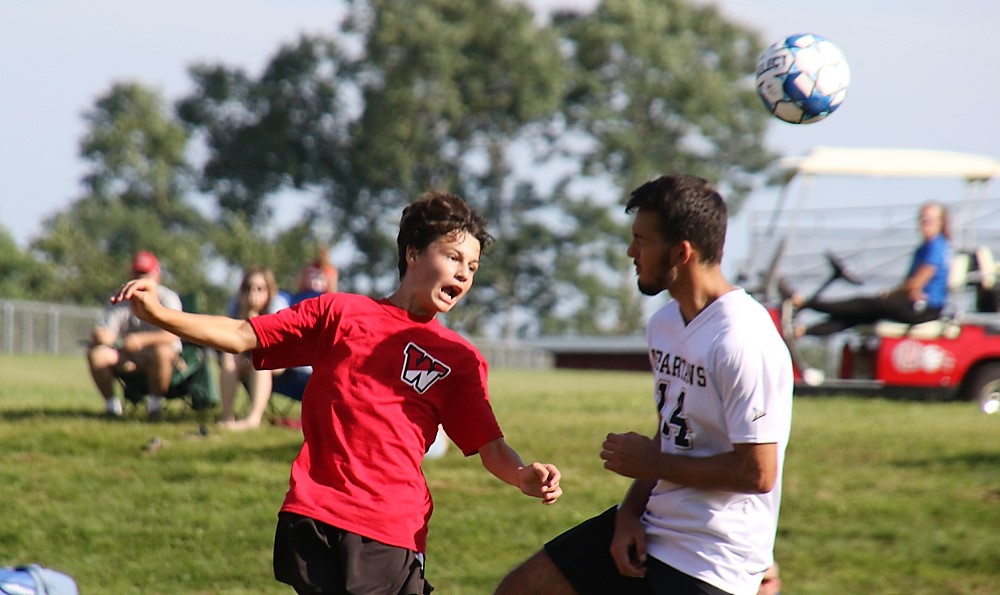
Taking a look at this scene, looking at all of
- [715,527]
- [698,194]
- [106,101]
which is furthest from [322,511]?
[106,101]

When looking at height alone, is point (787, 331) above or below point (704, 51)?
below

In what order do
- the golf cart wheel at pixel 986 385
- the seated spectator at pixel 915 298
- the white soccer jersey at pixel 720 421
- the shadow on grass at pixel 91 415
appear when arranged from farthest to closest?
the golf cart wheel at pixel 986 385, the seated spectator at pixel 915 298, the shadow on grass at pixel 91 415, the white soccer jersey at pixel 720 421

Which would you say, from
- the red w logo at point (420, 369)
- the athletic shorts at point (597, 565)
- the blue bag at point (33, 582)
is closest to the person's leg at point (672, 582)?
the athletic shorts at point (597, 565)

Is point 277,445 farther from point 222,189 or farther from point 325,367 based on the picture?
point 222,189

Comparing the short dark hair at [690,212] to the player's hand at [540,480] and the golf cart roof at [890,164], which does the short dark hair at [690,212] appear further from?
the golf cart roof at [890,164]

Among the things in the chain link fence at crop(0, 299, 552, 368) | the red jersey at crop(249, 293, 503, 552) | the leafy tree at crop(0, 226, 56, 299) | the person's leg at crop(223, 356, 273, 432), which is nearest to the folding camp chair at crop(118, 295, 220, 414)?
the person's leg at crop(223, 356, 273, 432)

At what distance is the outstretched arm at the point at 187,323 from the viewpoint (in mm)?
3924

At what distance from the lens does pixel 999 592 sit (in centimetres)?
756

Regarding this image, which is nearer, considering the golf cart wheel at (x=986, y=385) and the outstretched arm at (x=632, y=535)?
the outstretched arm at (x=632, y=535)

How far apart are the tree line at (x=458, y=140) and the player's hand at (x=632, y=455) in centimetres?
4123

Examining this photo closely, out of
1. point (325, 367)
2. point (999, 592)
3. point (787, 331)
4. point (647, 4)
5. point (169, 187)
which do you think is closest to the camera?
point (325, 367)

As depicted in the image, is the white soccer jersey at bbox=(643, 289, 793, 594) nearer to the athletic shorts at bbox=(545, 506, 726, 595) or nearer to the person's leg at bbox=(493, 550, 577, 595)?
the athletic shorts at bbox=(545, 506, 726, 595)

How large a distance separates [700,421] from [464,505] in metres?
5.15

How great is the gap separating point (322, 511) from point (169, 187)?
168 ft
